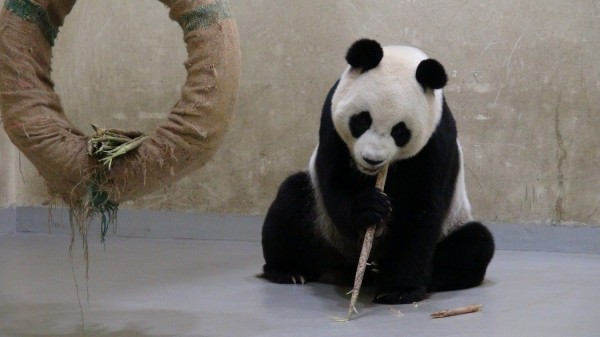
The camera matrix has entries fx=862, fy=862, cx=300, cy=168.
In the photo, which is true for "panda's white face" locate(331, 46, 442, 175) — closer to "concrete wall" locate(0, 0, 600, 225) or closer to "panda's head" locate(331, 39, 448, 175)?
"panda's head" locate(331, 39, 448, 175)

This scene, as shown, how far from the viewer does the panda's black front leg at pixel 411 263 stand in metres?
4.51

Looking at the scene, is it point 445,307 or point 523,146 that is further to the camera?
point 523,146

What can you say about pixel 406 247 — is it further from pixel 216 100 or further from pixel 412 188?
pixel 216 100

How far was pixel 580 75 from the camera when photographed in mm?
6320

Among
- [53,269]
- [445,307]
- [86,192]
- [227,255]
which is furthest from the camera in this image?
[227,255]

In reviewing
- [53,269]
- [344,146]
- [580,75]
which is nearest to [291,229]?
[344,146]

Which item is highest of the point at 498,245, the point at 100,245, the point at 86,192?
the point at 86,192

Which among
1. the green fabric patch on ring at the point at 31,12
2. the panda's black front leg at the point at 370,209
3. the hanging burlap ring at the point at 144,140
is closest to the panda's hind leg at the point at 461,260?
the panda's black front leg at the point at 370,209

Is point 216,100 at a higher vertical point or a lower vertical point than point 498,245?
higher

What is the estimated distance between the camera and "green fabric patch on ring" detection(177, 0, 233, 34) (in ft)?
11.7

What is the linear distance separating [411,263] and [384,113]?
85 cm

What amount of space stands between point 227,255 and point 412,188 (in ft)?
6.33

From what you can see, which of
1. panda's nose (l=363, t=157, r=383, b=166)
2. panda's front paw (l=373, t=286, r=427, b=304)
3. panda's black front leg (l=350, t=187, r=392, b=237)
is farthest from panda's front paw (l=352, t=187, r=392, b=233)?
panda's front paw (l=373, t=286, r=427, b=304)

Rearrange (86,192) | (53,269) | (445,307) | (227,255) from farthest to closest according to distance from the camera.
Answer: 1. (227,255)
2. (53,269)
3. (445,307)
4. (86,192)
